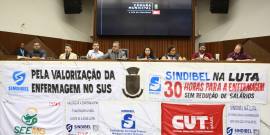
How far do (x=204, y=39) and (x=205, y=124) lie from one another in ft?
25.9

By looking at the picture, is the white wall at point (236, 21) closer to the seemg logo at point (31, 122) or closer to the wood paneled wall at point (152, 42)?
the wood paneled wall at point (152, 42)

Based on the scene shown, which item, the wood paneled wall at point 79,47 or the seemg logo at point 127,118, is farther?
the wood paneled wall at point 79,47

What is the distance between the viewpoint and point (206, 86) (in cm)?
258

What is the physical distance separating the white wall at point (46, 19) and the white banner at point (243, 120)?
298 inches

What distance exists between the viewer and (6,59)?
2.83m

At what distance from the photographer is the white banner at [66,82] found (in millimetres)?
2676

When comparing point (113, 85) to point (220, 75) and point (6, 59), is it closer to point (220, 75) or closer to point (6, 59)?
point (220, 75)

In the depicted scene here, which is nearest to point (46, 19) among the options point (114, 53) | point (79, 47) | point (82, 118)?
point (79, 47)

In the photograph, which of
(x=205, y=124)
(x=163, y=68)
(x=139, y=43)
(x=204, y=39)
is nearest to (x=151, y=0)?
(x=139, y=43)

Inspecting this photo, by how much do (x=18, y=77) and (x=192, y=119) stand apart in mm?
2989

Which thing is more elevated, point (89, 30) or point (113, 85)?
point (89, 30)

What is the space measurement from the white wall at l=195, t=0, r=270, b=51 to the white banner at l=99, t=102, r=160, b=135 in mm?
6337

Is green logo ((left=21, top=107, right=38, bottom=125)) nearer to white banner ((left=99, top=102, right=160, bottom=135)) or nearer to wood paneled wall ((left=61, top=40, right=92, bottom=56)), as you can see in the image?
white banner ((left=99, top=102, right=160, bottom=135))

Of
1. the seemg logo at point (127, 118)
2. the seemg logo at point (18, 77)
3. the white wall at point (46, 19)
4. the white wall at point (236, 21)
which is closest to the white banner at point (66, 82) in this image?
the seemg logo at point (18, 77)
